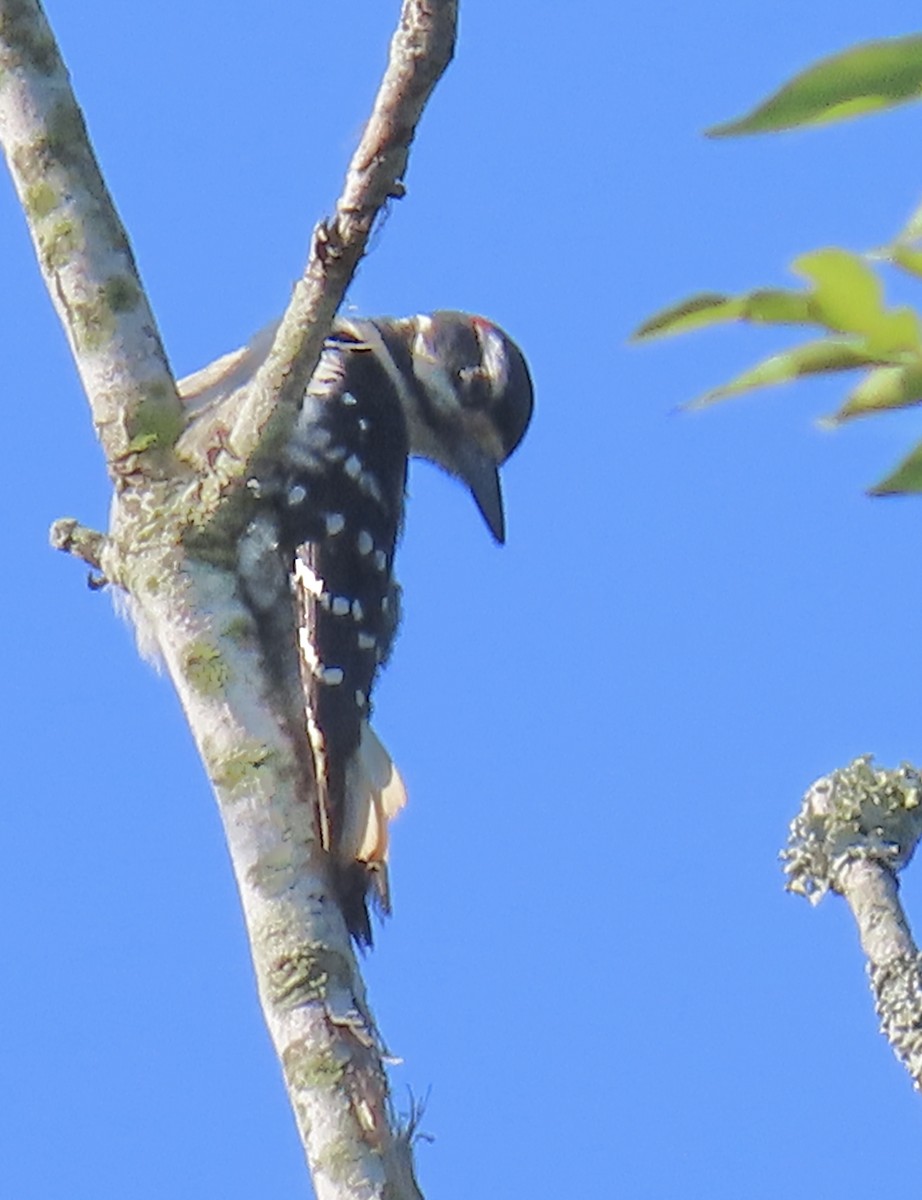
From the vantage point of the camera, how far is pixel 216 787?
2336 millimetres

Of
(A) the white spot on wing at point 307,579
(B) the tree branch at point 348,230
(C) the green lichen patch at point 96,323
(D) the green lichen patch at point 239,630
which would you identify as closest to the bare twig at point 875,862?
(D) the green lichen patch at point 239,630

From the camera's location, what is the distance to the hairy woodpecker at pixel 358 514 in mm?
2777

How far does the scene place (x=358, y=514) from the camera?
4.23m

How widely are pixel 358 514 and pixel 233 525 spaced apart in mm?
1694

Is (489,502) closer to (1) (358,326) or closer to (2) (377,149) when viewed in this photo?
(1) (358,326)

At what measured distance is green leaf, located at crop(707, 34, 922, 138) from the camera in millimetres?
646

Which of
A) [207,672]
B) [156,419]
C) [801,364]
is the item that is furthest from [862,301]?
[156,419]

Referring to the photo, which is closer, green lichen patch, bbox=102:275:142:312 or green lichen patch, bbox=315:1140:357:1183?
green lichen patch, bbox=315:1140:357:1183

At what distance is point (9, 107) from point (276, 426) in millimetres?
758

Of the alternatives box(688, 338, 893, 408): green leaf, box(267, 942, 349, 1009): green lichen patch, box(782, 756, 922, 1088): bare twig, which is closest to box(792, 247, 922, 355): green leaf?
box(688, 338, 893, 408): green leaf

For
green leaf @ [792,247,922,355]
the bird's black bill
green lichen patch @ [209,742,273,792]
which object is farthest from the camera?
the bird's black bill

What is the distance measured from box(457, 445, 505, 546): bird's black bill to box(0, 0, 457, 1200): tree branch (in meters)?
2.05

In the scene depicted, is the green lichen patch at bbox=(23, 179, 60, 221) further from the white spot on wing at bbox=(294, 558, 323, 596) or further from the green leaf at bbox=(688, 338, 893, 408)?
the green leaf at bbox=(688, 338, 893, 408)

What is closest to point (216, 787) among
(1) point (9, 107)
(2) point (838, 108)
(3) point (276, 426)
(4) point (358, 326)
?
(3) point (276, 426)
